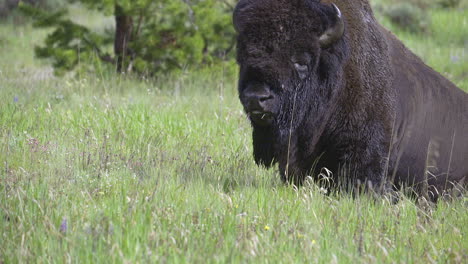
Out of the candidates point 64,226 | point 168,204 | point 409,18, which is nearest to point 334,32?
point 168,204

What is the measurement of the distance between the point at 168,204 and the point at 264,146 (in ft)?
4.30

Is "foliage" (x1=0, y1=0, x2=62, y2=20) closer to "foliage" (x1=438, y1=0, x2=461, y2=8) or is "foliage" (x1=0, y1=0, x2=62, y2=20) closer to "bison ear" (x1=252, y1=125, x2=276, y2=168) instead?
"foliage" (x1=438, y1=0, x2=461, y2=8)

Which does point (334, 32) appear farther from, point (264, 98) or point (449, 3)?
point (449, 3)

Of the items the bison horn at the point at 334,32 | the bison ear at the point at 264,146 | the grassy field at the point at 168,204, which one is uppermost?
the bison horn at the point at 334,32

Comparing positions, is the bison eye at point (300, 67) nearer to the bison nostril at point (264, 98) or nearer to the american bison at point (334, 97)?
the american bison at point (334, 97)

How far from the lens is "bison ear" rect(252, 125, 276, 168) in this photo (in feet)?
17.8

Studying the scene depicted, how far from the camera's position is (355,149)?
5434mm

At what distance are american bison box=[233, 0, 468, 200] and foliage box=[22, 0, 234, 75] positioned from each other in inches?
173

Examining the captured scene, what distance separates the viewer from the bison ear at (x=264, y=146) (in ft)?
17.8

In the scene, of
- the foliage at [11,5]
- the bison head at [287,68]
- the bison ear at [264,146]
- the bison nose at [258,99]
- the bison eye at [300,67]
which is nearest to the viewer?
the bison nose at [258,99]

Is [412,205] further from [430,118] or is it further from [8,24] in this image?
[8,24]

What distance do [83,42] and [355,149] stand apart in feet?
19.5

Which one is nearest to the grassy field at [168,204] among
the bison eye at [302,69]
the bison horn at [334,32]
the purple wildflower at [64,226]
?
the purple wildflower at [64,226]

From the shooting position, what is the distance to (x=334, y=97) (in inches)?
213
